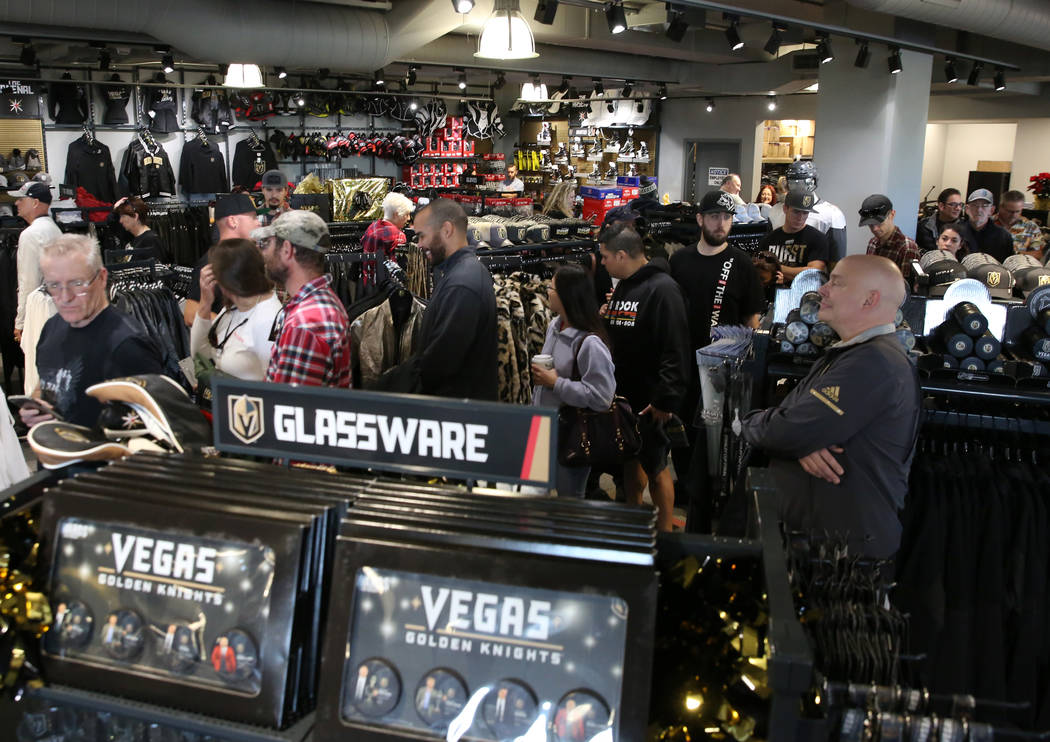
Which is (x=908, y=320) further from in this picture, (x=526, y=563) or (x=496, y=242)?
(x=496, y=242)

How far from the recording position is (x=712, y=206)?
4816 millimetres

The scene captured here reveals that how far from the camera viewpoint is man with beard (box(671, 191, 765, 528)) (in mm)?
4801

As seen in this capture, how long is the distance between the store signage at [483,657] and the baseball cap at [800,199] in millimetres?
4924

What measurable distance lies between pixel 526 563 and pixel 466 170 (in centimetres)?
1560

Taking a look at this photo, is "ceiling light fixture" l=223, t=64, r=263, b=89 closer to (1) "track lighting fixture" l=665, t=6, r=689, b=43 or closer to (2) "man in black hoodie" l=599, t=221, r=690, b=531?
(1) "track lighting fixture" l=665, t=6, r=689, b=43

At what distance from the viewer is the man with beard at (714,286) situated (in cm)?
480

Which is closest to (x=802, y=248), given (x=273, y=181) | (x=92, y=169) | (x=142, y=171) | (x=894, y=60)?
(x=894, y=60)

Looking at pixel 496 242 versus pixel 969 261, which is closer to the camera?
pixel 969 261

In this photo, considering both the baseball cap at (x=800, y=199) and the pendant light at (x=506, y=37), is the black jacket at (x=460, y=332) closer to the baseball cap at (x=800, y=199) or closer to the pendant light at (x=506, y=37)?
the pendant light at (x=506, y=37)

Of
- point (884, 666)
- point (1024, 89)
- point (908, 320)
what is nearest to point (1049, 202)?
point (1024, 89)

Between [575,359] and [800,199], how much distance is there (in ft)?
9.09

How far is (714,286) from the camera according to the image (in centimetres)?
483

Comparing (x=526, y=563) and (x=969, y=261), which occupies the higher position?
(x=969, y=261)

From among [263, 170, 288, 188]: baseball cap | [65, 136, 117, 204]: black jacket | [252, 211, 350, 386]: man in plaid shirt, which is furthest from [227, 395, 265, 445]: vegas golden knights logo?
[65, 136, 117, 204]: black jacket
